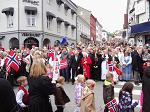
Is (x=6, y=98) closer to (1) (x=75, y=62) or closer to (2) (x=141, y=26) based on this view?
(1) (x=75, y=62)

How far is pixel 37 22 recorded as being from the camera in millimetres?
39406

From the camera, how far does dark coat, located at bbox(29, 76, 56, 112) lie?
670 cm

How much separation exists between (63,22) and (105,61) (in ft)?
115

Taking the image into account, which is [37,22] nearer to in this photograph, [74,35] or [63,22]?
[63,22]

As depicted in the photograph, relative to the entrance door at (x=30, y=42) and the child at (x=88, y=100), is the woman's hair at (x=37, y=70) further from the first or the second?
the entrance door at (x=30, y=42)

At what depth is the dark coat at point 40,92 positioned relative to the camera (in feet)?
22.0

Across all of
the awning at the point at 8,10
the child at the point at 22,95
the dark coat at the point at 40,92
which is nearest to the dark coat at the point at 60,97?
the child at the point at 22,95

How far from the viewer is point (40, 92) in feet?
22.2

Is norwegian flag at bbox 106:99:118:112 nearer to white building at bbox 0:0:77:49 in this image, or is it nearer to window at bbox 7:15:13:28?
white building at bbox 0:0:77:49

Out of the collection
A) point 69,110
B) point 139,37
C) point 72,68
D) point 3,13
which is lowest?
point 69,110

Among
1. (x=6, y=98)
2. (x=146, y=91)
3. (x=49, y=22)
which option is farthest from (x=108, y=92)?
(x=49, y=22)

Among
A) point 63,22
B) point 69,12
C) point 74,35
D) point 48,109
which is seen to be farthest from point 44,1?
point 48,109

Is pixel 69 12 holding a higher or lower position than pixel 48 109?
higher

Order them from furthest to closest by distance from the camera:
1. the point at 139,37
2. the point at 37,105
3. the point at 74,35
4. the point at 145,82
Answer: the point at 74,35 → the point at 139,37 → the point at 37,105 → the point at 145,82
